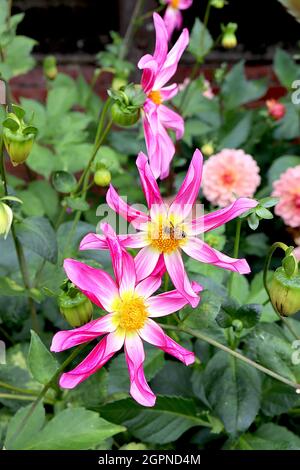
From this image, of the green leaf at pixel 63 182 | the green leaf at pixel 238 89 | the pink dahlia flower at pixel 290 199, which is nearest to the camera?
the green leaf at pixel 63 182

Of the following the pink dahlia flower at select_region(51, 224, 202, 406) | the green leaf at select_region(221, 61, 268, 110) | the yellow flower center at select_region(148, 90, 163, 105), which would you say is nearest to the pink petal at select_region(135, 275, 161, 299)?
the pink dahlia flower at select_region(51, 224, 202, 406)

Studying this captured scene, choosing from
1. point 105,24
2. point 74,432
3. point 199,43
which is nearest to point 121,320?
point 74,432

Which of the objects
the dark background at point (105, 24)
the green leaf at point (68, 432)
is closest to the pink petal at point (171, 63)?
the green leaf at point (68, 432)

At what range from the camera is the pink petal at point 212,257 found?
0.61m

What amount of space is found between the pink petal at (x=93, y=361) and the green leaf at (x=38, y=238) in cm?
→ 15

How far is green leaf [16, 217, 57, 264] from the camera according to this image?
29.4 inches

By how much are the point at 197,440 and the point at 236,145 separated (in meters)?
0.63

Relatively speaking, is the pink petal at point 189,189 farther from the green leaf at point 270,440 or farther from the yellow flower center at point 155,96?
the green leaf at point 270,440

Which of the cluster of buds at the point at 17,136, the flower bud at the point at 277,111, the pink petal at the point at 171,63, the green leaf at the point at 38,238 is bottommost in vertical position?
the flower bud at the point at 277,111

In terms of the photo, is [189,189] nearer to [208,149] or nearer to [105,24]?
[208,149]

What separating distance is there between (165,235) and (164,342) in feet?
0.35

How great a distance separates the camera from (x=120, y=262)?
0.61 m

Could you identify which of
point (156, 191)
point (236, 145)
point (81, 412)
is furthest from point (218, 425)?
point (236, 145)
